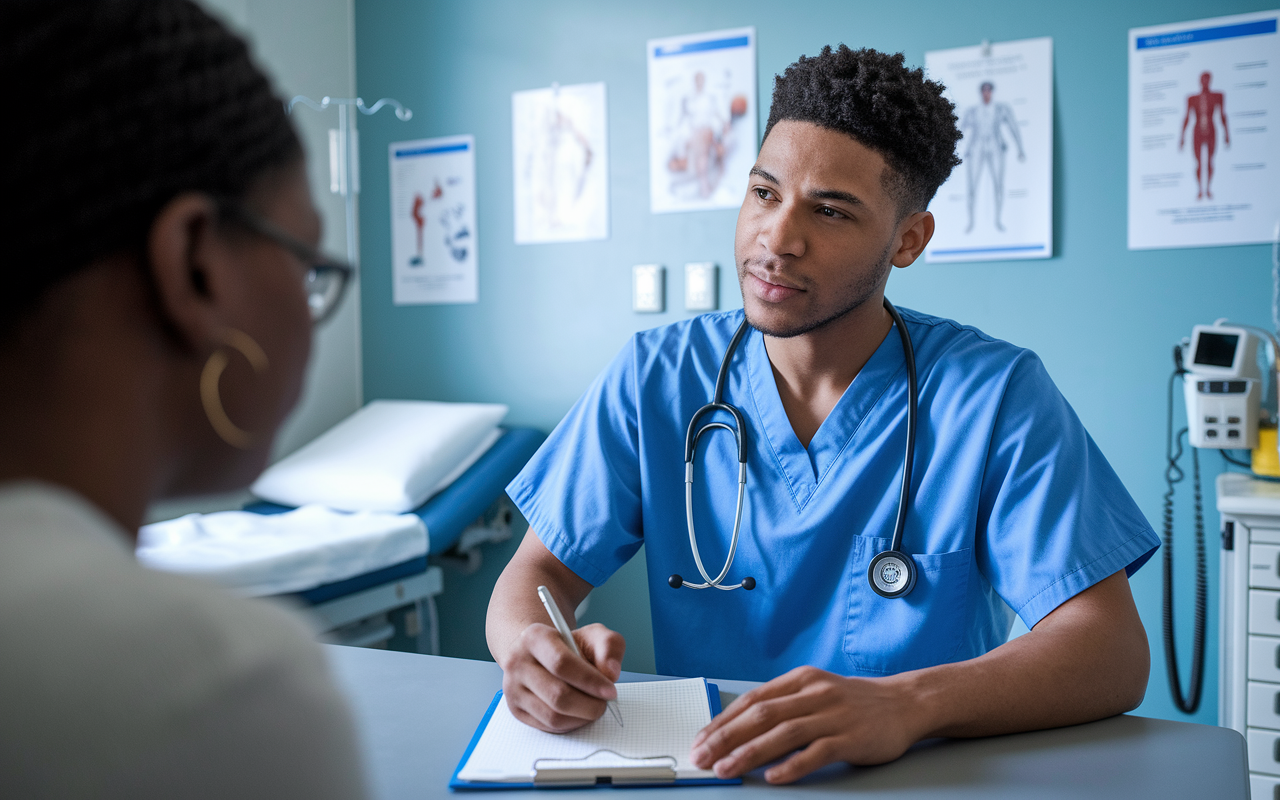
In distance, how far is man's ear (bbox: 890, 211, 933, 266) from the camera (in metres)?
1.27

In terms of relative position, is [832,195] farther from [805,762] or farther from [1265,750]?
[1265,750]

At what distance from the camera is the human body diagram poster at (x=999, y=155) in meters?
2.07

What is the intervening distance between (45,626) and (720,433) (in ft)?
3.27

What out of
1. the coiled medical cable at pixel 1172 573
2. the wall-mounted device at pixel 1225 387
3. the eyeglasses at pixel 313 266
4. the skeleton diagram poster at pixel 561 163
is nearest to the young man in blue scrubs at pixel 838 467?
the eyeglasses at pixel 313 266

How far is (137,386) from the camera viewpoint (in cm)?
35

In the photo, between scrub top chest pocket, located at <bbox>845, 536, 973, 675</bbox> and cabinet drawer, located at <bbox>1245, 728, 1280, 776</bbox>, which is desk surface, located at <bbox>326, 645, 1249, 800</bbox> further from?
cabinet drawer, located at <bbox>1245, 728, 1280, 776</bbox>

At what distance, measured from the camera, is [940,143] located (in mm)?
1218

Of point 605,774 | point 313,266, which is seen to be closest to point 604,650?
point 605,774

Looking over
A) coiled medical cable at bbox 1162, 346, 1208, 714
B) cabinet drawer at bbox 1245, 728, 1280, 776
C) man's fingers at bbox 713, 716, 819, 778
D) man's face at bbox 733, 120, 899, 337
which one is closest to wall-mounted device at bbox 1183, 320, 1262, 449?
coiled medical cable at bbox 1162, 346, 1208, 714

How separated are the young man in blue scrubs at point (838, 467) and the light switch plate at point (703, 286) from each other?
1.04m

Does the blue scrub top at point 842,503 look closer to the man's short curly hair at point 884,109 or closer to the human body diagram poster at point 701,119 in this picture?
the man's short curly hair at point 884,109

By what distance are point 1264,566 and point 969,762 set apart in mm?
1184

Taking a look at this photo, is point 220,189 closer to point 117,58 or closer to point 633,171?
point 117,58

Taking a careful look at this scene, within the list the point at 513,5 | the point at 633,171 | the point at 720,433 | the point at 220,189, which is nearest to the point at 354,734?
the point at 220,189
